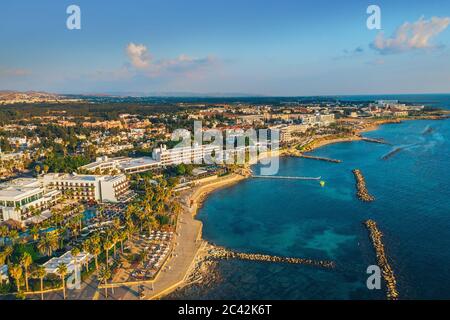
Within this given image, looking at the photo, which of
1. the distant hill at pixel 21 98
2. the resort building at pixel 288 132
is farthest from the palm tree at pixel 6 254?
the distant hill at pixel 21 98

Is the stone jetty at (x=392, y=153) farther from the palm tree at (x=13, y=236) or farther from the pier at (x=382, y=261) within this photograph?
the palm tree at (x=13, y=236)

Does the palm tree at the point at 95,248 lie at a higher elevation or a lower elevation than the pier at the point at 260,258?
higher

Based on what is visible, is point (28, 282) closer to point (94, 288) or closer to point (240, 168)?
point (94, 288)

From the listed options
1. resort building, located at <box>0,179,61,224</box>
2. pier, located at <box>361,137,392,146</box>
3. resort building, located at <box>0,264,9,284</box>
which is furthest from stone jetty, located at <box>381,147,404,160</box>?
resort building, located at <box>0,264,9,284</box>

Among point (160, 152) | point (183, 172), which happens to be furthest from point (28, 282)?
point (160, 152)

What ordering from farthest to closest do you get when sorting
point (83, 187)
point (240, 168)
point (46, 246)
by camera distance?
point (240, 168) < point (83, 187) < point (46, 246)

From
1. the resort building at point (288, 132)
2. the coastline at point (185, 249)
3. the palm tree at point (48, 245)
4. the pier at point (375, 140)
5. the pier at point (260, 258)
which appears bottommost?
the pier at point (260, 258)
